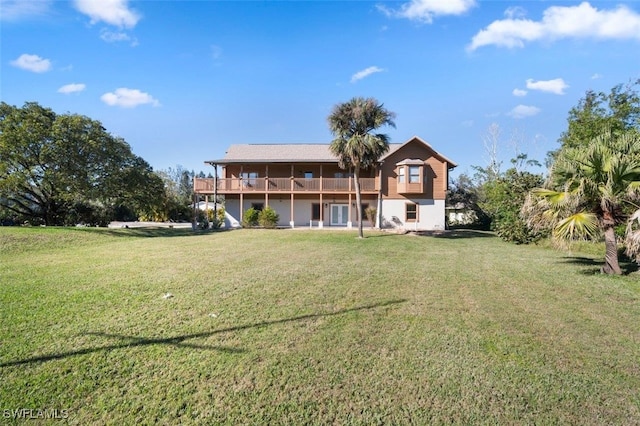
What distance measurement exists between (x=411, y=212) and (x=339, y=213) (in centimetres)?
570

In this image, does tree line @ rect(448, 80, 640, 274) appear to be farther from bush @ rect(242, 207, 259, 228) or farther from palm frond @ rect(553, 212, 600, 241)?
bush @ rect(242, 207, 259, 228)

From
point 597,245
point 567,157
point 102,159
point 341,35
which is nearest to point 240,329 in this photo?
point 567,157

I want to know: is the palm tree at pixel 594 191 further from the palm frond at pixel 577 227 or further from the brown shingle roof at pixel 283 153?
the brown shingle roof at pixel 283 153

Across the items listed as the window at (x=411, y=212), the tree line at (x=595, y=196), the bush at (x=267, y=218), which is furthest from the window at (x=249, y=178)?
the tree line at (x=595, y=196)

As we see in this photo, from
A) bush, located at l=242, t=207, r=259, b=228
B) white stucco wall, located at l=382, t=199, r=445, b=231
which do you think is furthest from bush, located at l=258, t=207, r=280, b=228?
white stucco wall, located at l=382, t=199, r=445, b=231

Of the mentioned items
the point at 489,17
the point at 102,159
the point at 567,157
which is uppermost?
the point at 489,17

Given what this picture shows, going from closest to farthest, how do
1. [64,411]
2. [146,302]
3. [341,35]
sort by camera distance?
[64,411], [146,302], [341,35]

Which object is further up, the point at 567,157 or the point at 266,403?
the point at 567,157

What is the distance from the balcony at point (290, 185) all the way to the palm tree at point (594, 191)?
16109 millimetres

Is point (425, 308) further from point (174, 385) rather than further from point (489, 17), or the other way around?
point (489, 17)

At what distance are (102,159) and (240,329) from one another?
863 inches

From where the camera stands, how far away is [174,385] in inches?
142

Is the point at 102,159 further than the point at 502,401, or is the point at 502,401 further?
the point at 102,159

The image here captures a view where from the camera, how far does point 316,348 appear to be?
14.8 ft
